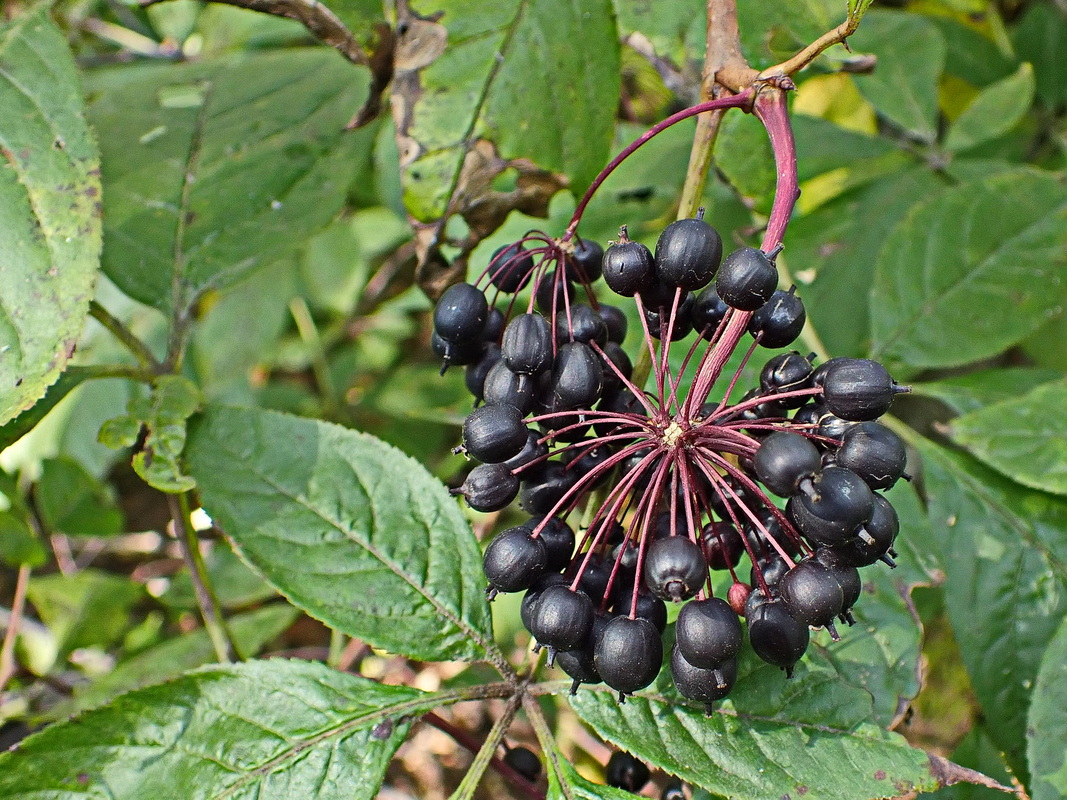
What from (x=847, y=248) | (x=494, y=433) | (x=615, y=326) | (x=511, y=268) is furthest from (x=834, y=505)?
(x=847, y=248)

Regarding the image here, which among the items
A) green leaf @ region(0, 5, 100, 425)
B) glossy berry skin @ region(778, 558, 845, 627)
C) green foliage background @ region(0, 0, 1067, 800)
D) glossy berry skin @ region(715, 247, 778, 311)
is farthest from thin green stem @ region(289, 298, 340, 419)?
glossy berry skin @ region(778, 558, 845, 627)

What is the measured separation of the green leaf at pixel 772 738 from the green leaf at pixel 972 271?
4.49ft

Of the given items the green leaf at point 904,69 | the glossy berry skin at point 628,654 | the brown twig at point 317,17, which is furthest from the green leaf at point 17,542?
the green leaf at point 904,69

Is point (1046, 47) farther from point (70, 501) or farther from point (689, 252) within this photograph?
point (70, 501)

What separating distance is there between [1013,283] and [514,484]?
6.62ft

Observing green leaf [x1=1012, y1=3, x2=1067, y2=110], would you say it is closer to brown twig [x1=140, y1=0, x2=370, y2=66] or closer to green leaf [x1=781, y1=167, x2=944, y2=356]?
green leaf [x1=781, y1=167, x2=944, y2=356]

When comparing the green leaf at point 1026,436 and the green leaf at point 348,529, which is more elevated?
the green leaf at point 348,529

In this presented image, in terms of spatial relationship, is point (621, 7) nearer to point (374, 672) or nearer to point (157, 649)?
point (157, 649)

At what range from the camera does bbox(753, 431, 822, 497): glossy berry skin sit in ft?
4.36

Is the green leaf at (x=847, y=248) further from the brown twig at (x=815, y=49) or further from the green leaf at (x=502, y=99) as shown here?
the brown twig at (x=815, y=49)

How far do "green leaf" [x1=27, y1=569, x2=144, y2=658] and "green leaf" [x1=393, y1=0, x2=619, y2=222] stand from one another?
90.0 inches

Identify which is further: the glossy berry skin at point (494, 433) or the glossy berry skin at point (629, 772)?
the glossy berry skin at point (629, 772)

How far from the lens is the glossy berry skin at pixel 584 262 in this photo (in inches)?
75.1

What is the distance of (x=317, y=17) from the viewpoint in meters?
2.38
